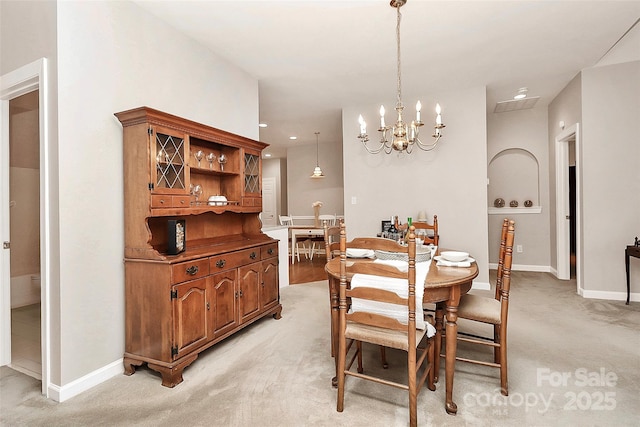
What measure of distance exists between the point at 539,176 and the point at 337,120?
3563 millimetres

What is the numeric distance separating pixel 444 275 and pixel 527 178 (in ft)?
15.3

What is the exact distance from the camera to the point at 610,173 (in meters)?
3.78

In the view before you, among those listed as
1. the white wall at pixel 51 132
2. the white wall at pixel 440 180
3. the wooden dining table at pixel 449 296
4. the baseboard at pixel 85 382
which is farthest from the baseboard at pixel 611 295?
the white wall at pixel 51 132

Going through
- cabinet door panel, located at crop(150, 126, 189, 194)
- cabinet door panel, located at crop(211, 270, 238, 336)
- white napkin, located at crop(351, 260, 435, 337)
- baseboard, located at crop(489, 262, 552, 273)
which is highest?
cabinet door panel, located at crop(150, 126, 189, 194)

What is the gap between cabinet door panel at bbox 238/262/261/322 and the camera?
9.17 ft

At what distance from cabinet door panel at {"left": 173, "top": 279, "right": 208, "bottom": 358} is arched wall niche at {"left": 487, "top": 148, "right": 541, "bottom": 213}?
5136mm

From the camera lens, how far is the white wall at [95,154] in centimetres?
198

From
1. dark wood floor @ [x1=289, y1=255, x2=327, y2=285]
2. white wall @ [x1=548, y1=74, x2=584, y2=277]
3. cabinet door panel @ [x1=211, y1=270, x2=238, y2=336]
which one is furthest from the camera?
dark wood floor @ [x1=289, y1=255, x2=327, y2=285]

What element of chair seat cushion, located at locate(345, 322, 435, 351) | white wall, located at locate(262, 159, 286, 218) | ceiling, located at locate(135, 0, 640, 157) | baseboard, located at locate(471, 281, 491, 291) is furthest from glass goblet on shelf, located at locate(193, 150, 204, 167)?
white wall, located at locate(262, 159, 286, 218)

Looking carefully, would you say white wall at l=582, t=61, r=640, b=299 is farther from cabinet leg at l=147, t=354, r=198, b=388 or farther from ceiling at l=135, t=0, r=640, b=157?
cabinet leg at l=147, t=354, r=198, b=388

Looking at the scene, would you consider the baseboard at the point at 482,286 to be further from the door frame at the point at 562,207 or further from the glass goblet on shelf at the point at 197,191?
the glass goblet on shelf at the point at 197,191

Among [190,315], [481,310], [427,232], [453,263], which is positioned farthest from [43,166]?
[427,232]

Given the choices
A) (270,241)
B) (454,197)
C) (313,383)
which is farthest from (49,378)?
(454,197)

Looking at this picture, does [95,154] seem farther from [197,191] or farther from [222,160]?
[222,160]
